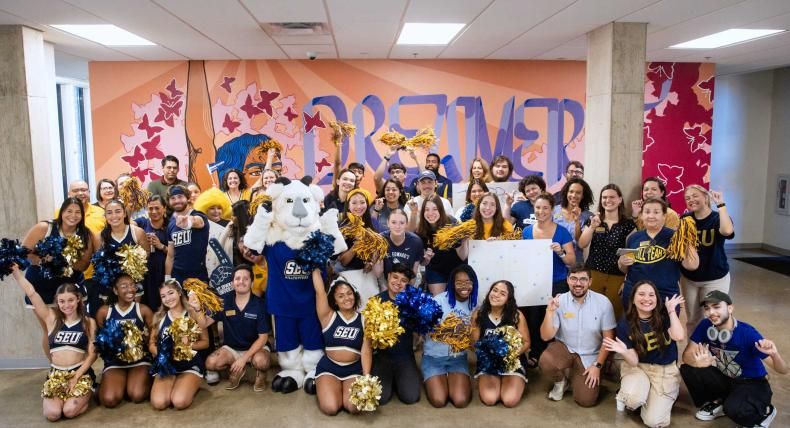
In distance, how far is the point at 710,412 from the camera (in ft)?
11.9

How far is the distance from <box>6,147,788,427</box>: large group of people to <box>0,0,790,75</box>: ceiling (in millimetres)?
1491

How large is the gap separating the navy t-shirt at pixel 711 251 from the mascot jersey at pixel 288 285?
9.44ft

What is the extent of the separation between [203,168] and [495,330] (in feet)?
16.5

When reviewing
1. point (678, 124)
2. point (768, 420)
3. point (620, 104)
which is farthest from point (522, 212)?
point (678, 124)

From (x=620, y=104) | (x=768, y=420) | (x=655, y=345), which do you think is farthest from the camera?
(x=620, y=104)

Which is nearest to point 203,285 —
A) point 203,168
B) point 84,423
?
point 84,423

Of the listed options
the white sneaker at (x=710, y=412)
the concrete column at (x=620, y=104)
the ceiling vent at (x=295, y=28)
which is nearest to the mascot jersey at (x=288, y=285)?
the ceiling vent at (x=295, y=28)

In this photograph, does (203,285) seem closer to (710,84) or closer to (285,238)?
(285,238)

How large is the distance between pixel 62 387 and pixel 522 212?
3.67m

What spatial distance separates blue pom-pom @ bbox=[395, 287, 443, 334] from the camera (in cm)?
361

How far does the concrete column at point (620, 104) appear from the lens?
5.23 metres

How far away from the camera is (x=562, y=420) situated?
11.9ft

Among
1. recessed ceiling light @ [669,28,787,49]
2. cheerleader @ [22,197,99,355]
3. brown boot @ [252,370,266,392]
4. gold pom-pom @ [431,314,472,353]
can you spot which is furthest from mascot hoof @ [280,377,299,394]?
recessed ceiling light @ [669,28,787,49]

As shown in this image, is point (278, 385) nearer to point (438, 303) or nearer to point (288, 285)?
point (288, 285)
